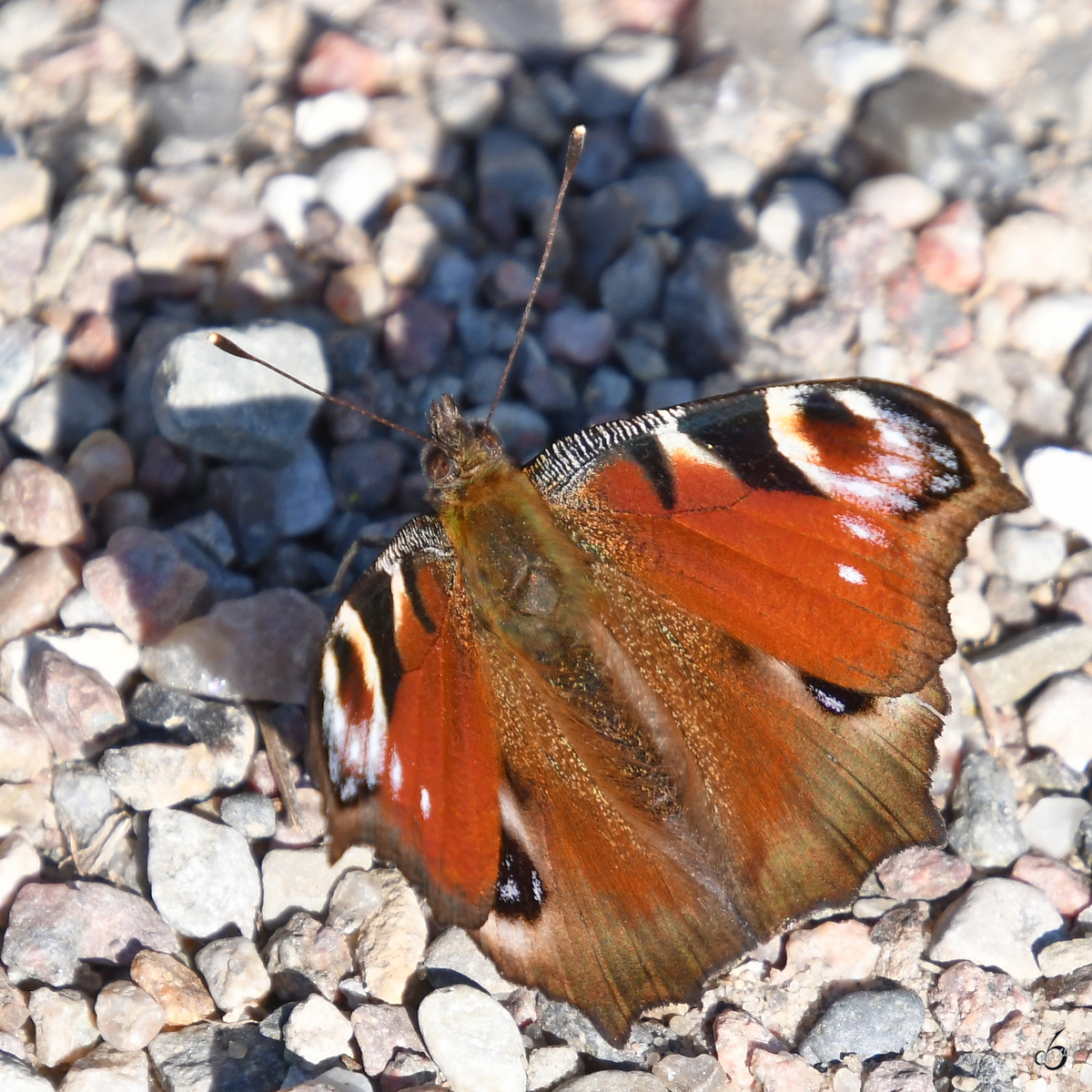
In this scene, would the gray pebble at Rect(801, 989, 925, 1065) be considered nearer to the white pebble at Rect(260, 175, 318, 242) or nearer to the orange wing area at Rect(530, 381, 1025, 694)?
the orange wing area at Rect(530, 381, 1025, 694)

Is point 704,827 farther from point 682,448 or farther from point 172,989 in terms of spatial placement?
point 172,989

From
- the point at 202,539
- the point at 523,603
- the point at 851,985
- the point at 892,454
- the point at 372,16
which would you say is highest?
the point at 372,16

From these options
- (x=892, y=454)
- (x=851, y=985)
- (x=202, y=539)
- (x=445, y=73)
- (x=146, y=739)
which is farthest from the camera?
(x=445, y=73)

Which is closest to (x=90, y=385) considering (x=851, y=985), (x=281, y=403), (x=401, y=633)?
(x=281, y=403)

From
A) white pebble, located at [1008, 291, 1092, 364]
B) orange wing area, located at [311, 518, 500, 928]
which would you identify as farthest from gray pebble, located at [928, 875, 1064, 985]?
white pebble, located at [1008, 291, 1092, 364]

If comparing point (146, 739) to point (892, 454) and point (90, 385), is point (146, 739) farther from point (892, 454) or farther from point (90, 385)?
point (892, 454)

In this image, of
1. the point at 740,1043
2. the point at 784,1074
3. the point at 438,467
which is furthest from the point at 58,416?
the point at 784,1074

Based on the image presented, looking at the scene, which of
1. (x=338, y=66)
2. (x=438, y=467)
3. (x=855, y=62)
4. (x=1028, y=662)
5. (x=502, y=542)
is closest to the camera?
(x=502, y=542)
